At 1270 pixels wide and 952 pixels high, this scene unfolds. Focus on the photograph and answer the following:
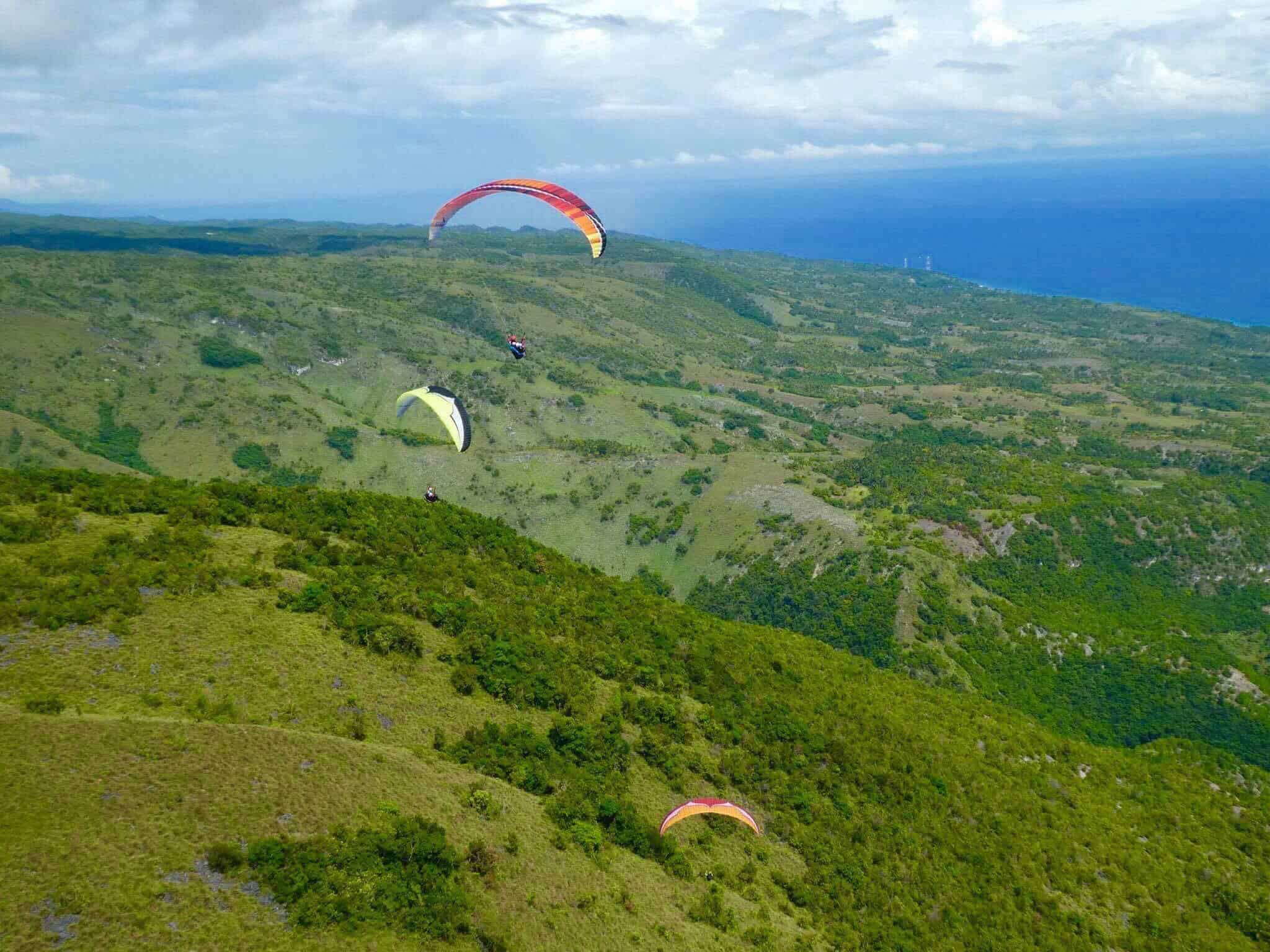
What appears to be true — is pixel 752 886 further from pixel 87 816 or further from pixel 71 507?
pixel 71 507

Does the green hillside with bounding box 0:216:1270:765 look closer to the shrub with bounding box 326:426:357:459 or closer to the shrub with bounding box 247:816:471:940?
the shrub with bounding box 326:426:357:459

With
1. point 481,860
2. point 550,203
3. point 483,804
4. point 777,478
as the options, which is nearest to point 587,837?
point 483,804

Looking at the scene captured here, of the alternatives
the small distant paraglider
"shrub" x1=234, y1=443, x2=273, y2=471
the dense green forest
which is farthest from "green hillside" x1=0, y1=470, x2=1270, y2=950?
"shrub" x1=234, y1=443, x2=273, y2=471

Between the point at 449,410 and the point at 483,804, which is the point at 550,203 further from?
the point at 483,804

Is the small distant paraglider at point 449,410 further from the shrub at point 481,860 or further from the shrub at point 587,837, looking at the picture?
the shrub at point 481,860

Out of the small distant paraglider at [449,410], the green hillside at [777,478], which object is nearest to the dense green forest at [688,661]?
the green hillside at [777,478]

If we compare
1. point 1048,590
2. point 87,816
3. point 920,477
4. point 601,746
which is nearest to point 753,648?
point 601,746
